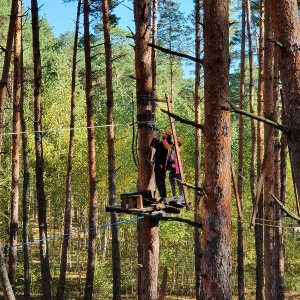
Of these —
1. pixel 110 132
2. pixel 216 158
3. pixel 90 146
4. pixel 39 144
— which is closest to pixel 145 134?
pixel 216 158

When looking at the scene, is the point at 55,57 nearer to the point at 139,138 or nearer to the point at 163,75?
the point at 163,75

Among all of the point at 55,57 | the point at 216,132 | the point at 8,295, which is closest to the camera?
the point at 216,132

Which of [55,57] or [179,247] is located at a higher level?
[55,57]

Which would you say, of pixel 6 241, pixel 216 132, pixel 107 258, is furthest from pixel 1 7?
pixel 216 132

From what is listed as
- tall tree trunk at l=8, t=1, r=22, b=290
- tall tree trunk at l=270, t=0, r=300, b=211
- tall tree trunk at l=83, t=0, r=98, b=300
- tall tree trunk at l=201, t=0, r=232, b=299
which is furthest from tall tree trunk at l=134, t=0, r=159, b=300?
tall tree trunk at l=83, t=0, r=98, b=300

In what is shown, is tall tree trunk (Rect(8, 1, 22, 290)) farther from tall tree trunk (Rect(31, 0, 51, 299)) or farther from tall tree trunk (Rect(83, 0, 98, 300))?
tall tree trunk (Rect(83, 0, 98, 300))

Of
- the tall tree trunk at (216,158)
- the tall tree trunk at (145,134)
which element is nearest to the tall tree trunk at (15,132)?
the tall tree trunk at (145,134)

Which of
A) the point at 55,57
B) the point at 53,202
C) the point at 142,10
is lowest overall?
the point at 53,202

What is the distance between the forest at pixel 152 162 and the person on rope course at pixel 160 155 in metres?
0.12

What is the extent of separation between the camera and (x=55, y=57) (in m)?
33.4

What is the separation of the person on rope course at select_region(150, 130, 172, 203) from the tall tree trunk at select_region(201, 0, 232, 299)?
7.55 feet

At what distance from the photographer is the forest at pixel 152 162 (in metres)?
4.41

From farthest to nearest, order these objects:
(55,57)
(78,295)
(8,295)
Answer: (55,57) < (78,295) < (8,295)

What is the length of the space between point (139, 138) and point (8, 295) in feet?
11.4
